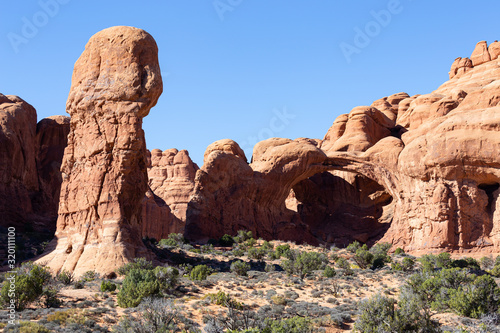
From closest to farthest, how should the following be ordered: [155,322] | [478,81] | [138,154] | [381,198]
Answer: [155,322] → [138,154] → [381,198] → [478,81]

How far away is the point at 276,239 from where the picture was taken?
43.1 metres

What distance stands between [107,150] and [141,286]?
29.0ft

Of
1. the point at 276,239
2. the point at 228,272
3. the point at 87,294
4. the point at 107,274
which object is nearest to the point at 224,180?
the point at 276,239

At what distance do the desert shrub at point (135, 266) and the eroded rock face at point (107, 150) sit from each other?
77 centimetres

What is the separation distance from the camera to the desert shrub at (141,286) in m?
18.5

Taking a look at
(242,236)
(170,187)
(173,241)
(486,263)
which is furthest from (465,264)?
(170,187)

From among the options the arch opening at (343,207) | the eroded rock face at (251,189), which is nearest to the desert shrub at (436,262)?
the eroded rock face at (251,189)

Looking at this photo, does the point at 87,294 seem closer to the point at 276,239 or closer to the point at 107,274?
the point at 107,274

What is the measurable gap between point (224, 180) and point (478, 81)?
32228 millimetres

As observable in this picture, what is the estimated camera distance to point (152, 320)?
1596 centimetres

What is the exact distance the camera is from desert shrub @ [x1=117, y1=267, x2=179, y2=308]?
18.5m

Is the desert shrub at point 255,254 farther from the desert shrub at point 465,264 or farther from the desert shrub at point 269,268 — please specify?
the desert shrub at point 465,264

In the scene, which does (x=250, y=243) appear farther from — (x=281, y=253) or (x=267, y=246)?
(x=281, y=253)

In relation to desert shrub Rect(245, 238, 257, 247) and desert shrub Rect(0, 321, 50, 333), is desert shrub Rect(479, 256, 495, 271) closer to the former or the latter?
desert shrub Rect(245, 238, 257, 247)
